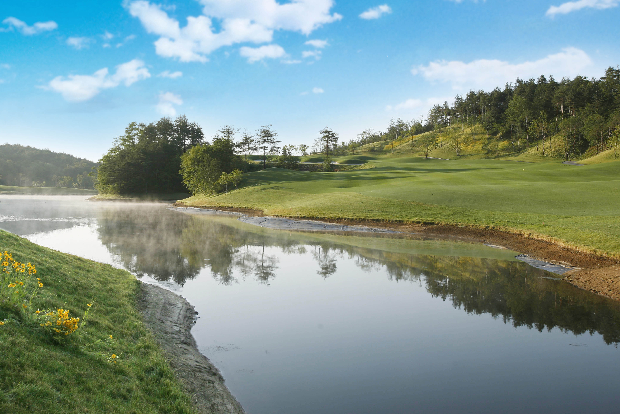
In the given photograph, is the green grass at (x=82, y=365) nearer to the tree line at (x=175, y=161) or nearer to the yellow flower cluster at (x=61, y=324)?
the yellow flower cluster at (x=61, y=324)

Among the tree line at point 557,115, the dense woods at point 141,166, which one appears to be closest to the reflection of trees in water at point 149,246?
the dense woods at point 141,166

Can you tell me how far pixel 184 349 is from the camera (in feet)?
34.0

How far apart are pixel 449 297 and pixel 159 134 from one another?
102230 millimetres

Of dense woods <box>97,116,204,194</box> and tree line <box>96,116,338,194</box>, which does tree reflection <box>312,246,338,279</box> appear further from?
dense woods <box>97,116,204,194</box>

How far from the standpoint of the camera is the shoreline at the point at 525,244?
17.4 meters

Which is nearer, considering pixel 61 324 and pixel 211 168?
pixel 61 324

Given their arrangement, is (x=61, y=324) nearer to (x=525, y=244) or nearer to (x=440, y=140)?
(x=525, y=244)

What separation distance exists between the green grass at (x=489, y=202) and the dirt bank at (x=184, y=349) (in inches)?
866

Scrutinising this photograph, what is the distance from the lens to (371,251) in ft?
86.0

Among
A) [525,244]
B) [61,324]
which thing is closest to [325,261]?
[525,244]

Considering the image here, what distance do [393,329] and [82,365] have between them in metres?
9.23

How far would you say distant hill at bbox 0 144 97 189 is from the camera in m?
157

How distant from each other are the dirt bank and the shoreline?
16.5 m

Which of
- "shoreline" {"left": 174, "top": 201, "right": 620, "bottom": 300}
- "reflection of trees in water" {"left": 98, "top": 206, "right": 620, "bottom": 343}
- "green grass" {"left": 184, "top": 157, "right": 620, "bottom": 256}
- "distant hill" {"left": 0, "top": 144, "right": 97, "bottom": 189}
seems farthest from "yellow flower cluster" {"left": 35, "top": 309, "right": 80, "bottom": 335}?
"distant hill" {"left": 0, "top": 144, "right": 97, "bottom": 189}
